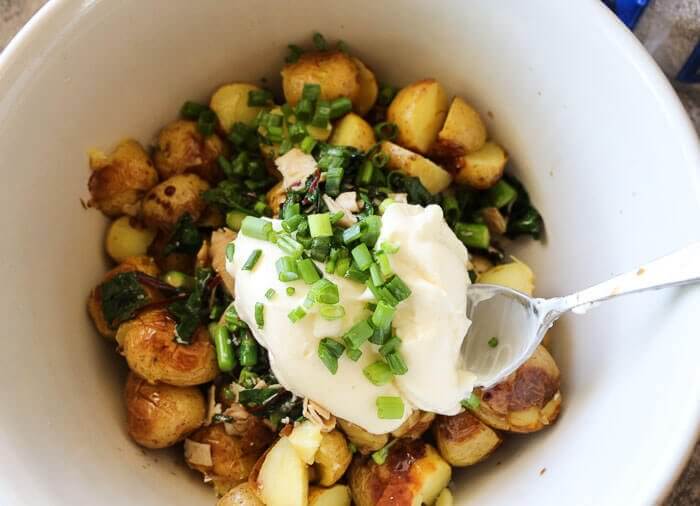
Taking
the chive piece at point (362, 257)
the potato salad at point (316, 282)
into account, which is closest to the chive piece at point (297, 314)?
the potato salad at point (316, 282)

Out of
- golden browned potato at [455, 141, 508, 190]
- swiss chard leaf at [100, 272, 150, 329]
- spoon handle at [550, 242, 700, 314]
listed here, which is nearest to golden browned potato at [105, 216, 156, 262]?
swiss chard leaf at [100, 272, 150, 329]

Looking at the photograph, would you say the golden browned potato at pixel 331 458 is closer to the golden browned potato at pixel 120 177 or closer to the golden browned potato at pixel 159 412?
the golden browned potato at pixel 159 412

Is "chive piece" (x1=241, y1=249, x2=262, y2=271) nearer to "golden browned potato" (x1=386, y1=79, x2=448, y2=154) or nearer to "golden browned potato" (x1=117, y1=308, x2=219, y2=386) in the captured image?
"golden browned potato" (x1=117, y1=308, x2=219, y2=386)

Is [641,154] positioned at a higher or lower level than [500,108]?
lower

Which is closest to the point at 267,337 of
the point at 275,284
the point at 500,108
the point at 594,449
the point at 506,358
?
the point at 275,284

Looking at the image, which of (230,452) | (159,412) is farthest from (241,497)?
(159,412)

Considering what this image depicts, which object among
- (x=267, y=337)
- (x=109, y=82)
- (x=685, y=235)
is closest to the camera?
(x=685, y=235)

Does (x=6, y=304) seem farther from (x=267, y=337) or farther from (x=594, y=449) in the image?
(x=594, y=449)
